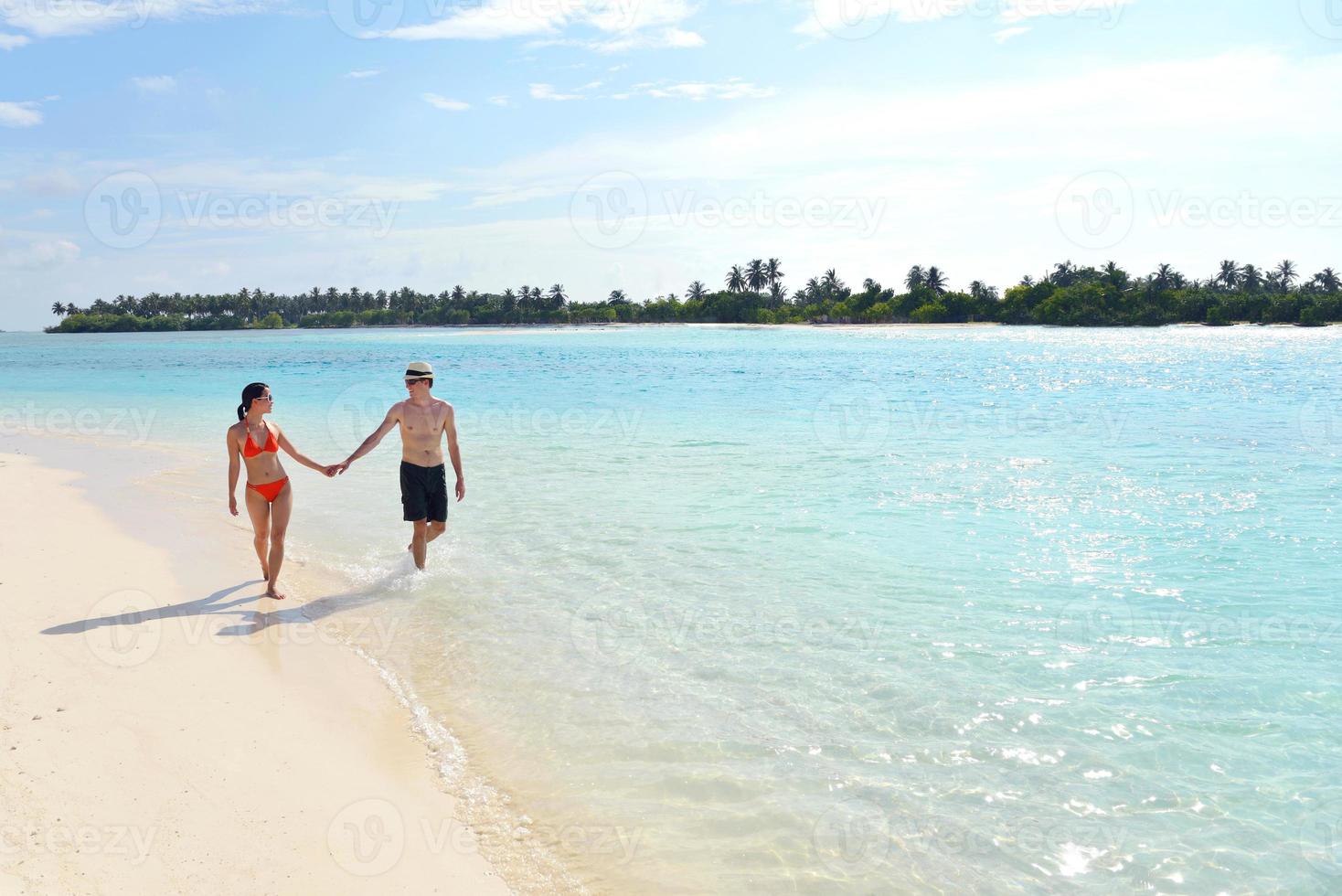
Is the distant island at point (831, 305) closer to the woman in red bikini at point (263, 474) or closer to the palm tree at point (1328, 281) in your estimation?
the palm tree at point (1328, 281)

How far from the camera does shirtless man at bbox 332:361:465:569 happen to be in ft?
25.5

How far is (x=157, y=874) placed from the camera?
3455 millimetres

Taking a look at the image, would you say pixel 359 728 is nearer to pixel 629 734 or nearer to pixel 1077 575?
pixel 629 734

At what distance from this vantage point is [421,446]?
7.89 m

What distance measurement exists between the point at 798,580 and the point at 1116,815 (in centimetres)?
386

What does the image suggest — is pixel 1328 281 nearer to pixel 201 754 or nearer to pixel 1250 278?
pixel 1250 278

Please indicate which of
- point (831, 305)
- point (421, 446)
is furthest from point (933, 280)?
point (421, 446)

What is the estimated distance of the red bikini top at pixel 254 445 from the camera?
697cm

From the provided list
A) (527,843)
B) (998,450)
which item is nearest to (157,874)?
(527,843)

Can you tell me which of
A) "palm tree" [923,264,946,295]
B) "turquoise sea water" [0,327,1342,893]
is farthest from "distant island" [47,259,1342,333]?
"turquoise sea water" [0,327,1342,893]

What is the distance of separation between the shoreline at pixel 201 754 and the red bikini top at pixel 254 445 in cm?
127

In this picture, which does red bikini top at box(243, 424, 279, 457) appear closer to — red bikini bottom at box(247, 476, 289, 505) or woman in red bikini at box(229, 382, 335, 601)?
woman in red bikini at box(229, 382, 335, 601)

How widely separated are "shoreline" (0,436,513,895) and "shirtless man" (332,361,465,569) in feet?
4.49

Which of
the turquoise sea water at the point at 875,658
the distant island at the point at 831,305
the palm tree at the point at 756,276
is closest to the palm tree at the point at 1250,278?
the distant island at the point at 831,305
